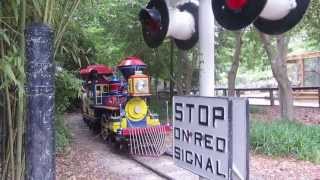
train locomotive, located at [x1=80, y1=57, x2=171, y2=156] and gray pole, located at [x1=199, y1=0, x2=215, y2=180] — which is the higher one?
gray pole, located at [x1=199, y1=0, x2=215, y2=180]

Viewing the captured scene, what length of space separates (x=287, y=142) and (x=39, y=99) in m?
6.21

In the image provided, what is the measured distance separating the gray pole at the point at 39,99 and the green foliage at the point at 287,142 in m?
5.85

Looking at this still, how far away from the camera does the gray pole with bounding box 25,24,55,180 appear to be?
2145 mm

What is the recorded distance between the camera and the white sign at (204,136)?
1660 mm

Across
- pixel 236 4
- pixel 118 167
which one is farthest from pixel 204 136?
pixel 118 167

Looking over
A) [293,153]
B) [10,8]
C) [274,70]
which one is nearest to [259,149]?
[293,153]


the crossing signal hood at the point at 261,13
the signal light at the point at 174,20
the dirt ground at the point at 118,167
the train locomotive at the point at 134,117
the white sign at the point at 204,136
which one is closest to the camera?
the white sign at the point at 204,136

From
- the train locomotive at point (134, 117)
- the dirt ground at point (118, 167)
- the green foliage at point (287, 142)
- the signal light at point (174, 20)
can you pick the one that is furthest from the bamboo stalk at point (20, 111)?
the green foliage at point (287, 142)

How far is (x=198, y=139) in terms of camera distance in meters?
1.88

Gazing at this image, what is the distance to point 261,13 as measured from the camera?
193cm

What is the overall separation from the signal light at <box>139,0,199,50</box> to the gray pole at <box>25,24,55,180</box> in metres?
0.69

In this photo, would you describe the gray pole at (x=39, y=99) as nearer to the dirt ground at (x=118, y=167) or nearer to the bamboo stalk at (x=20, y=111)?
the bamboo stalk at (x=20, y=111)

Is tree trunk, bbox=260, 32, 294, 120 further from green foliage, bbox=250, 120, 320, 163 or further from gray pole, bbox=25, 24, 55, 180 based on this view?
gray pole, bbox=25, 24, 55, 180

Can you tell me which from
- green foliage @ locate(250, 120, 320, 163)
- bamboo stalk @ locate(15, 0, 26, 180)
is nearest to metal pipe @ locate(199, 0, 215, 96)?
bamboo stalk @ locate(15, 0, 26, 180)
